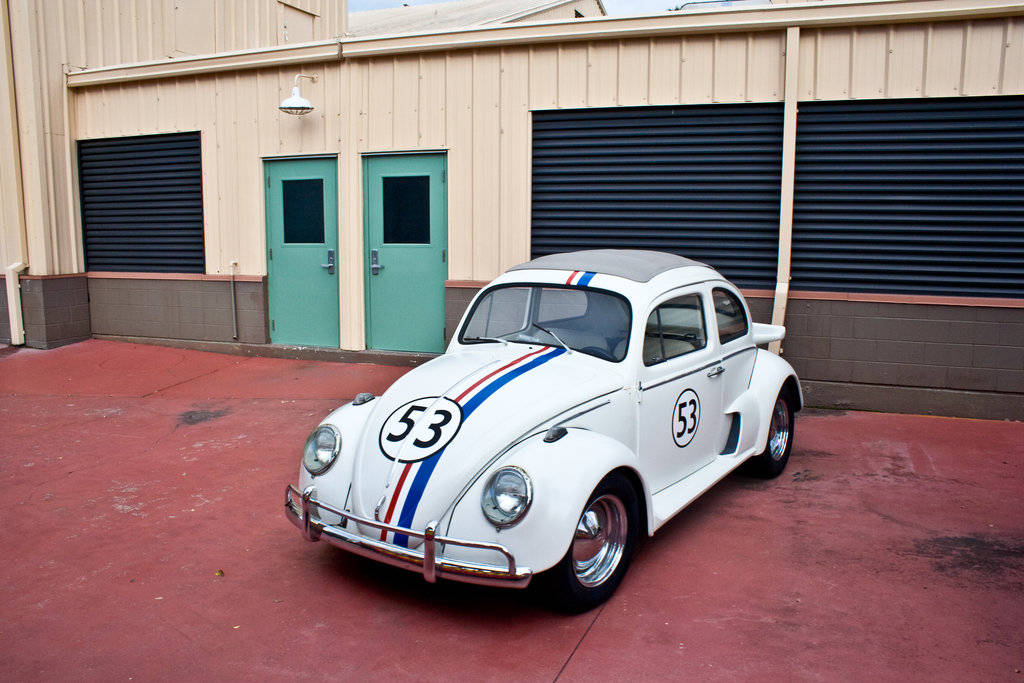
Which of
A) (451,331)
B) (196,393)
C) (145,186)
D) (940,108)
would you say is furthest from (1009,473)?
(145,186)

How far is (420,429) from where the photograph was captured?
3939 mm

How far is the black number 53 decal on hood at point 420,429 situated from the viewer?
12.6 ft

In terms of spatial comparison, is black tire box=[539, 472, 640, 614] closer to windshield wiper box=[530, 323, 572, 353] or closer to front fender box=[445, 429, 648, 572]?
front fender box=[445, 429, 648, 572]

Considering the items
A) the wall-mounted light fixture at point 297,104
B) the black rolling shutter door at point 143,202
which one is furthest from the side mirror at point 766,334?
the black rolling shutter door at point 143,202

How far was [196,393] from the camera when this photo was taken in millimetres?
8453

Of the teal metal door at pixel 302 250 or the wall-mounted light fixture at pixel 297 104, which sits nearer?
the wall-mounted light fixture at pixel 297 104

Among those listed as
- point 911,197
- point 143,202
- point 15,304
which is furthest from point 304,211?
point 911,197

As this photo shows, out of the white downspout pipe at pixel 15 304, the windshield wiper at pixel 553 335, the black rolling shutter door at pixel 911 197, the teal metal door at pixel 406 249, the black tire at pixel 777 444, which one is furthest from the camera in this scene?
the white downspout pipe at pixel 15 304

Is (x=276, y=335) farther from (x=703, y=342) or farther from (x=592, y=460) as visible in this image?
(x=592, y=460)

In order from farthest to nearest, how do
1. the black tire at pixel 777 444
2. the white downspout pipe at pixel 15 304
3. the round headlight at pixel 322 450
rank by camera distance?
1. the white downspout pipe at pixel 15 304
2. the black tire at pixel 777 444
3. the round headlight at pixel 322 450

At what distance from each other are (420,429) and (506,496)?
0.62 m

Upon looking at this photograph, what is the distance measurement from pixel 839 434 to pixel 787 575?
10.1ft

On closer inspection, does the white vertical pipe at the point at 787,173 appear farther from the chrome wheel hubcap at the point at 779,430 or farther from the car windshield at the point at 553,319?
the car windshield at the point at 553,319

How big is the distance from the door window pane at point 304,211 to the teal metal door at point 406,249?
673mm
